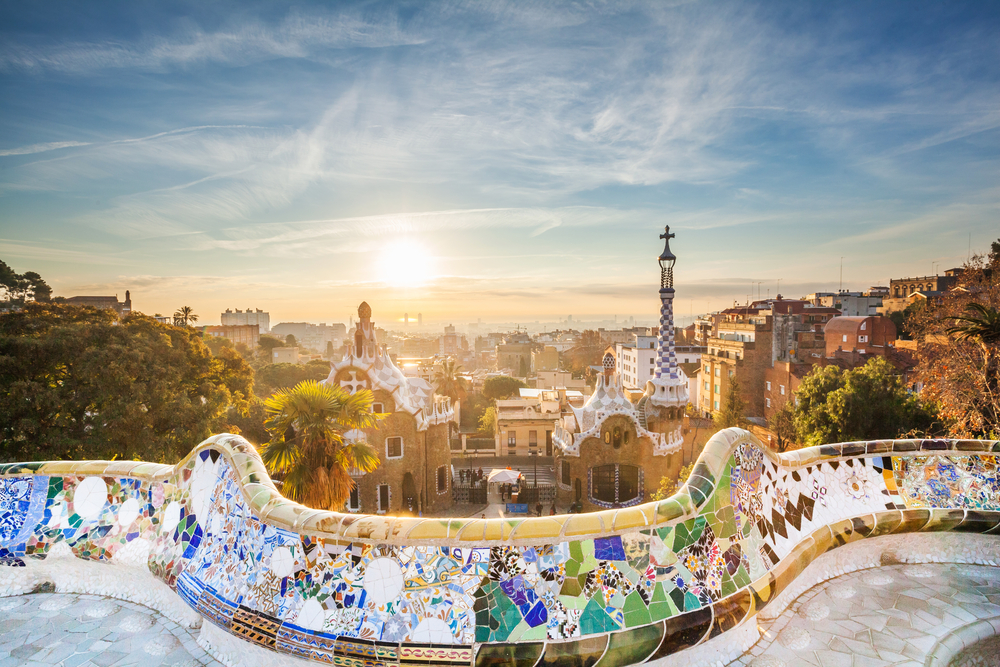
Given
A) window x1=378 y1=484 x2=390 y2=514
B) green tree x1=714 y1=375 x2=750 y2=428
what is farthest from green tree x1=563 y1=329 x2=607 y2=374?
window x1=378 y1=484 x2=390 y2=514

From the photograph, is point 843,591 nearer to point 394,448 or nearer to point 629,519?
point 629,519

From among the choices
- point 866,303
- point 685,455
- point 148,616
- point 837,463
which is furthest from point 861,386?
point 866,303

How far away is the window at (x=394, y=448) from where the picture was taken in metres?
19.7

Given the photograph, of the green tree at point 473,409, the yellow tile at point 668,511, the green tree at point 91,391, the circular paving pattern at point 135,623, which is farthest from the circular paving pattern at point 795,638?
the green tree at point 473,409

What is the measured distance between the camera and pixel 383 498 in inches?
795

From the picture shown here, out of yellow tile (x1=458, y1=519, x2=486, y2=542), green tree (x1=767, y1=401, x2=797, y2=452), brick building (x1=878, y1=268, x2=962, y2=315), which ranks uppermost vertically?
brick building (x1=878, y1=268, x2=962, y2=315)

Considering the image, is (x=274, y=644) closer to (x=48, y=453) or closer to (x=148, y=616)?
(x=148, y=616)

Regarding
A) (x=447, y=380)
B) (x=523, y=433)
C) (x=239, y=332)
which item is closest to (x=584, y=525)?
(x=523, y=433)

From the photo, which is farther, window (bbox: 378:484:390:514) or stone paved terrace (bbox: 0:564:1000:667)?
window (bbox: 378:484:390:514)

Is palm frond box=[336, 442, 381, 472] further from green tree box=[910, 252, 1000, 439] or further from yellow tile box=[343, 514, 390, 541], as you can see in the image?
green tree box=[910, 252, 1000, 439]

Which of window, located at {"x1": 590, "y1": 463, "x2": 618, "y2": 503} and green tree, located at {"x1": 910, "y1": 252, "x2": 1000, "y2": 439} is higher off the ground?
green tree, located at {"x1": 910, "y1": 252, "x2": 1000, "y2": 439}

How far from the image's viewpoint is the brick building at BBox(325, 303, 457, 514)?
19.4 m

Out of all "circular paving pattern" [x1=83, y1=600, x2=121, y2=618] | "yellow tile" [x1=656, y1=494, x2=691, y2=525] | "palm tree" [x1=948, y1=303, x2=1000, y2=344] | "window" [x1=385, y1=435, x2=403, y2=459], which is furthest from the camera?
"window" [x1=385, y1=435, x2=403, y2=459]

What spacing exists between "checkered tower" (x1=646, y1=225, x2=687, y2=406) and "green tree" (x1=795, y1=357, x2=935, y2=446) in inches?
213
